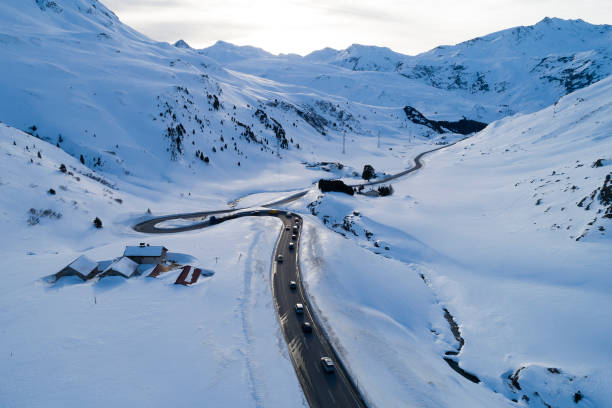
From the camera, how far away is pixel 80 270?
31453mm

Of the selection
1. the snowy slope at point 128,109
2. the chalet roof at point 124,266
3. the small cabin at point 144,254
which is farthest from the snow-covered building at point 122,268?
the snowy slope at point 128,109

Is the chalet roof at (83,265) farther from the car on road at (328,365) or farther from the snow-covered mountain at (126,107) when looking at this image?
the snow-covered mountain at (126,107)

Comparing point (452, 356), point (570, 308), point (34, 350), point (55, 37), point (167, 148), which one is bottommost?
point (452, 356)

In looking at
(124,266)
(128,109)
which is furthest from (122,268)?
(128,109)

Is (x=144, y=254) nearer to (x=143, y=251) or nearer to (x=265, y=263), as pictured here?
(x=143, y=251)

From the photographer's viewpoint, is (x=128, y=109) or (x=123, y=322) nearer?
(x=123, y=322)

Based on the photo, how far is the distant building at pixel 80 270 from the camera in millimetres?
31141

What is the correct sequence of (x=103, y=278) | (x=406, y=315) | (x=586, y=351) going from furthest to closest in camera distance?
1. (x=406, y=315)
2. (x=103, y=278)
3. (x=586, y=351)

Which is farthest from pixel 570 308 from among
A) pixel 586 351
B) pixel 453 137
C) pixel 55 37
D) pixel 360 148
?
pixel 453 137

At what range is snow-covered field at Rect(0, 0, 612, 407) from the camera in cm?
2169

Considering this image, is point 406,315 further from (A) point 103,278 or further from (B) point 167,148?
(B) point 167,148

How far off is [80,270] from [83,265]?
76 cm

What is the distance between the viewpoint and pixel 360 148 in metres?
151

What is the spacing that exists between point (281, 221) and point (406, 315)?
2932cm
